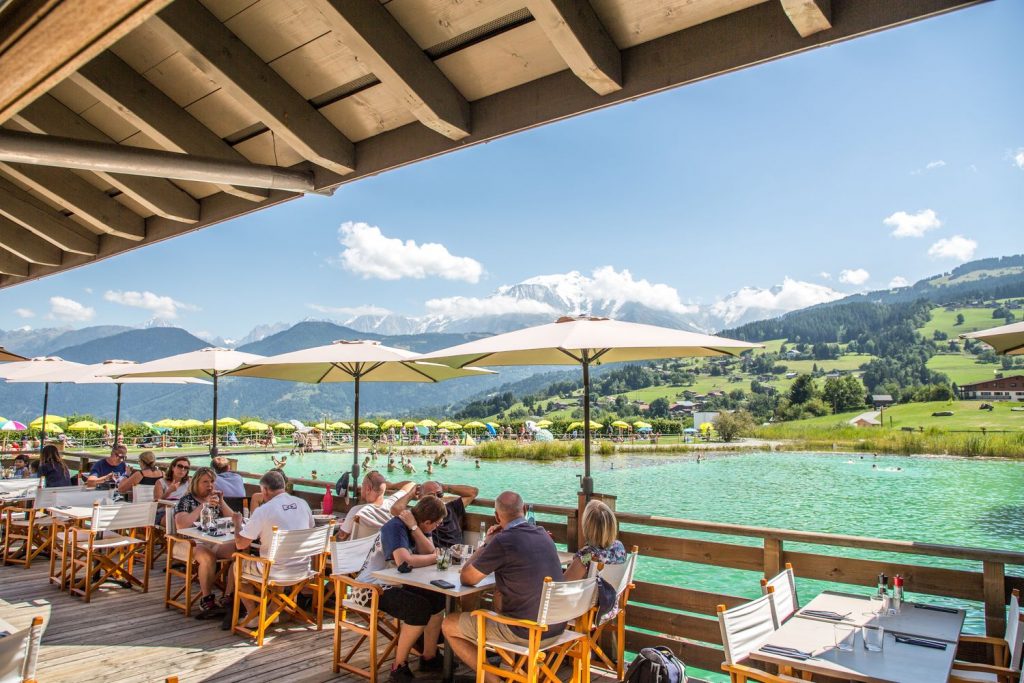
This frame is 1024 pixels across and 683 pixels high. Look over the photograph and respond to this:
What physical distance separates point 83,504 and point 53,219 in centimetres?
320

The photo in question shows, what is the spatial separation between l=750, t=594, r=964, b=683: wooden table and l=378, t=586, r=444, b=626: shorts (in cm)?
202

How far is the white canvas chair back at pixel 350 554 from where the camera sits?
4414 millimetres

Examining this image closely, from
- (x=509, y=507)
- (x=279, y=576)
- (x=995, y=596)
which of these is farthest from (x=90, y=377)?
(x=995, y=596)

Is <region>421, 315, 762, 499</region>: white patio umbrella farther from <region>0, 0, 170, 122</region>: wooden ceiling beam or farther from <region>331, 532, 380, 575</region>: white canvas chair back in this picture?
<region>0, 0, 170, 122</region>: wooden ceiling beam

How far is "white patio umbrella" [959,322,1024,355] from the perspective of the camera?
3736mm

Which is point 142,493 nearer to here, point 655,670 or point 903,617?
point 655,670

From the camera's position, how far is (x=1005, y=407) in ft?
289

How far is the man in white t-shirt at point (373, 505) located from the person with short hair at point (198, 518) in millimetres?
1143

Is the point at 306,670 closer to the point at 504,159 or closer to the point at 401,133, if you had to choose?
the point at 401,133

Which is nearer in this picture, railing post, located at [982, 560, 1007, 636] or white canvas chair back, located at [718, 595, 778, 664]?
white canvas chair back, located at [718, 595, 778, 664]

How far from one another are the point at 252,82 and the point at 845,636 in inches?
144

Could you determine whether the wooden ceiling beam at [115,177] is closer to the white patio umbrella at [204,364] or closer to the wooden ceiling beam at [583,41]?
the wooden ceiling beam at [583,41]

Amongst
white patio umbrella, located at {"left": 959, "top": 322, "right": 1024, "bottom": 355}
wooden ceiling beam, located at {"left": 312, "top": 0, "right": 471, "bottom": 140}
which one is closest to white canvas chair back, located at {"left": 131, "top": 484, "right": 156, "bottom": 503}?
wooden ceiling beam, located at {"left": 312, "top": 0, "right": 471, "bottom": 140}

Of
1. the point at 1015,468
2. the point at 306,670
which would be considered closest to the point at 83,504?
the point at 306,670
